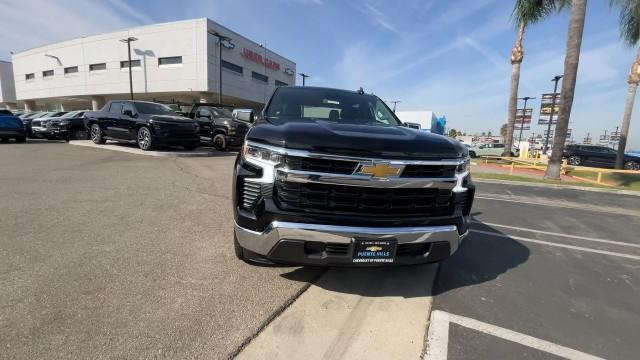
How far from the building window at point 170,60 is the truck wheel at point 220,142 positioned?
81.4 ft

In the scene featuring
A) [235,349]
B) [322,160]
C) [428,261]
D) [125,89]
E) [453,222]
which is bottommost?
[235,349]

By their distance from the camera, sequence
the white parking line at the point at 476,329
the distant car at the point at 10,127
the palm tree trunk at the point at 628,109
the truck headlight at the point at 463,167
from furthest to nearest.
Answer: the palm tree trunk at the point at 628,109
the distant car at the point at 10,127
the truck headlight at the point at 463,167
the white parking line at the point at 476,329

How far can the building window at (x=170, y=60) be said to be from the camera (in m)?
33.2

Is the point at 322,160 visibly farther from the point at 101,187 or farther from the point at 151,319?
the point at 101,187

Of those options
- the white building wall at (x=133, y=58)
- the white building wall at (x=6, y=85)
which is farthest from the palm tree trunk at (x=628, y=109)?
the white building wall at (x=6, y=85)

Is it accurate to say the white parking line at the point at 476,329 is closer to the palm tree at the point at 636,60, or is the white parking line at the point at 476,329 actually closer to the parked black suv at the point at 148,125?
the parked black suv at the point at 148,125

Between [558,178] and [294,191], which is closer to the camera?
[294,191]

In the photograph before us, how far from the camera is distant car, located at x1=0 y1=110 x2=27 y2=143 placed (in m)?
14.4

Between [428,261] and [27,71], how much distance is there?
63.6 m

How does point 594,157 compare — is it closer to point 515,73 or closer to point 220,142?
point 515,73

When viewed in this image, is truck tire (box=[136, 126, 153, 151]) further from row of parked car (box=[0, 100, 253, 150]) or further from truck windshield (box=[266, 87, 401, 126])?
truck windshield (box=[266, 87, 401, 126])

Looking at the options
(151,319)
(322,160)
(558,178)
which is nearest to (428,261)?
(322,160)

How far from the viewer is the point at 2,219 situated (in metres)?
3.87

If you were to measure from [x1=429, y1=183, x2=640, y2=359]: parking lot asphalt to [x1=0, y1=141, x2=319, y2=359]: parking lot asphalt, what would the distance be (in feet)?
4.50
